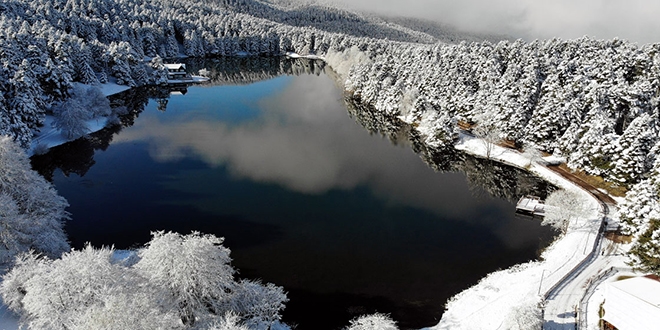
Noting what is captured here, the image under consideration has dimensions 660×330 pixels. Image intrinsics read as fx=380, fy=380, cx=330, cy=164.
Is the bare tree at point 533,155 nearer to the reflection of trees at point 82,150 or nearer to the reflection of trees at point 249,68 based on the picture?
the reflection of trees at point 82,150

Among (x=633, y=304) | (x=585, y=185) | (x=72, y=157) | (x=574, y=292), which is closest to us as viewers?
(x=633, y=304)

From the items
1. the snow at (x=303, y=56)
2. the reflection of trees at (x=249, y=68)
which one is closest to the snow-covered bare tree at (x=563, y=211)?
the reflection of trees at (x=249, y=68)

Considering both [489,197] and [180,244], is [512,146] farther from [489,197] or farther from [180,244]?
[180,244]

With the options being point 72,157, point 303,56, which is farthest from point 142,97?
point 303,56

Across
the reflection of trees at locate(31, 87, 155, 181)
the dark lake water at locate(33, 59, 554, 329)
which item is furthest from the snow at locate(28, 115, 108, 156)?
the dark lake water at locate(33, 59, 554, 329)

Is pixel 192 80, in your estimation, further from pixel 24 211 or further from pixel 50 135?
pixel 24 211

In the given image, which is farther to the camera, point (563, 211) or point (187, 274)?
point (563, 211)

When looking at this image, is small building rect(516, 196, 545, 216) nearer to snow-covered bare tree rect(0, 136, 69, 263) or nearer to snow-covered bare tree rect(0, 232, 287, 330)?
snow-covered bare tree rect(0, 232, 287, 330)
